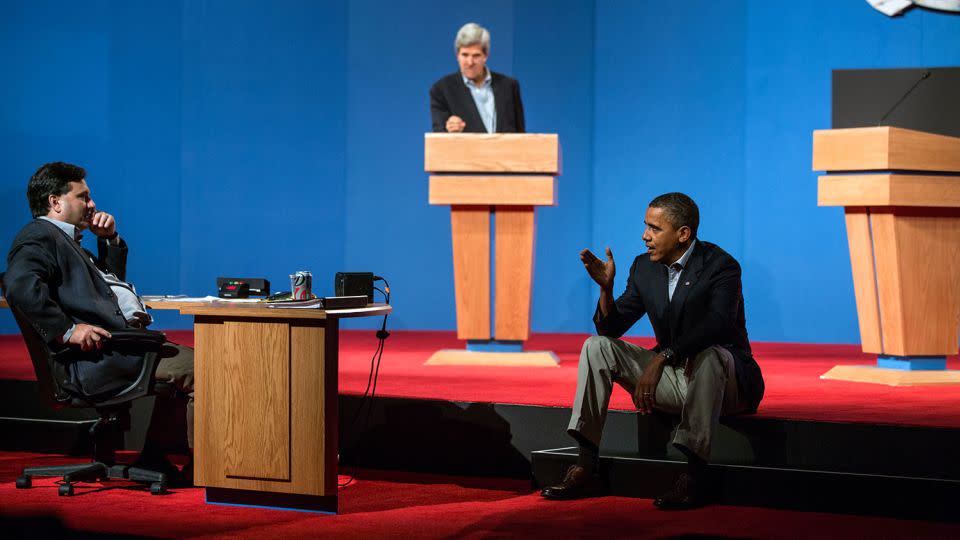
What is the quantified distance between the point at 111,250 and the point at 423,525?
1.76 m

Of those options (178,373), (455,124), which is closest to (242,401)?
(178,373)

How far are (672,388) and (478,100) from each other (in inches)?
100

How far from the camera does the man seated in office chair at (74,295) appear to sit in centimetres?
372

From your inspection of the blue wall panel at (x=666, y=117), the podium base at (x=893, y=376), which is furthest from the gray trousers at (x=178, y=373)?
the blue wall panel at (x=666, y=117)

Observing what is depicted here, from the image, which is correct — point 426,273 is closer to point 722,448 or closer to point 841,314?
point 841,314

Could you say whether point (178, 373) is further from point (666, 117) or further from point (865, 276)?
point (666, 117)

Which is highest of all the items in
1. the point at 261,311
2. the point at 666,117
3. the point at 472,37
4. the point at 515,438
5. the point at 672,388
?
the point at 472,37

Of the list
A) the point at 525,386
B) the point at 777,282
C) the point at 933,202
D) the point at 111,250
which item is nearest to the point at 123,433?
the point at 111,250

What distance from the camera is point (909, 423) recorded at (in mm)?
3693

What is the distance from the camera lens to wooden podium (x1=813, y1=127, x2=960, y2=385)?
15.7 feet

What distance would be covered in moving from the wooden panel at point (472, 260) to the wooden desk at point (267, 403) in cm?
182

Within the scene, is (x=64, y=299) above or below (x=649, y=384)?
above

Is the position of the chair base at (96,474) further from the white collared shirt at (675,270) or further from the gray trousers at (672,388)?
the white collared shirt at (675,270)

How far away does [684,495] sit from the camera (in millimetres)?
3646
